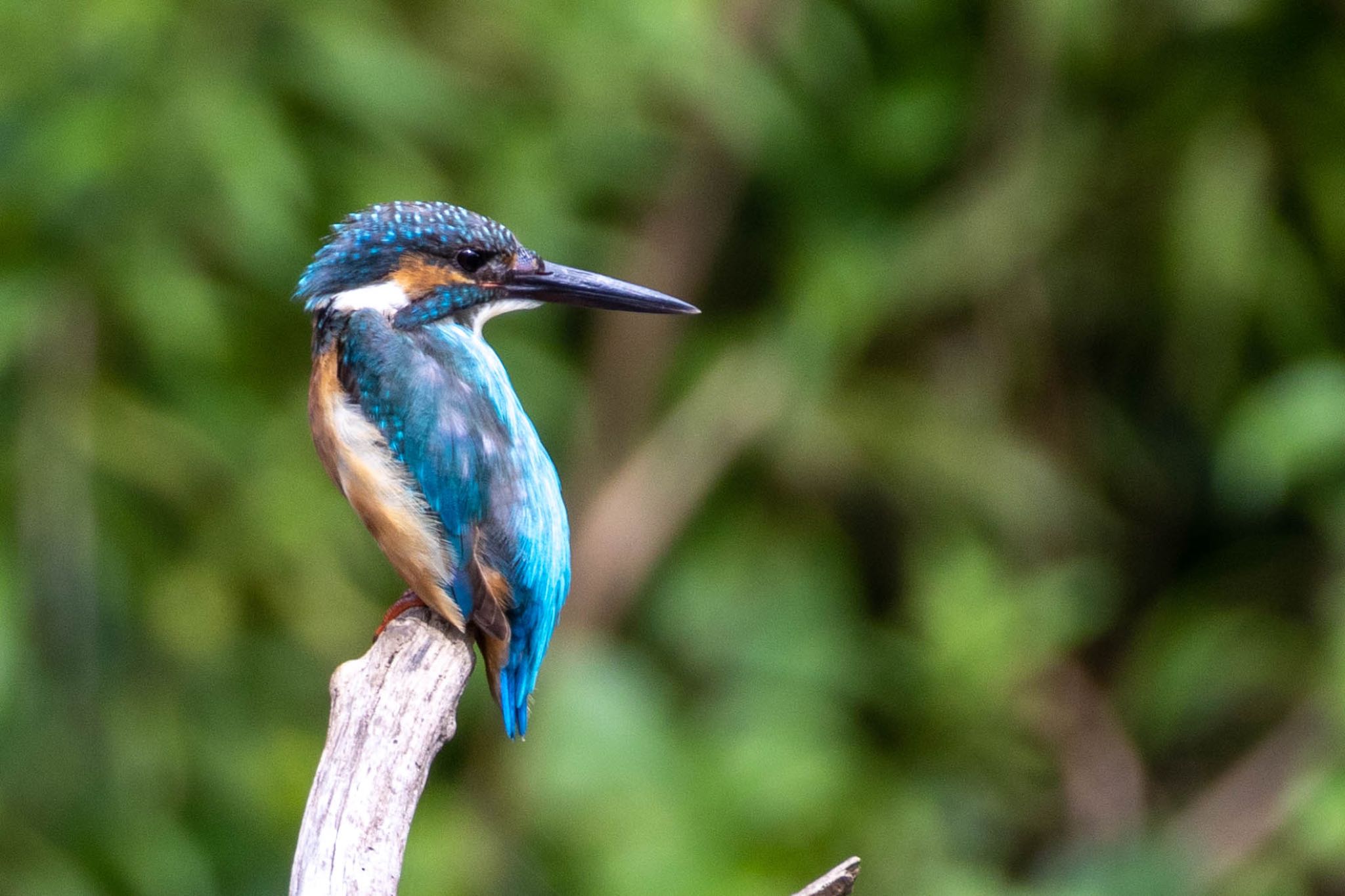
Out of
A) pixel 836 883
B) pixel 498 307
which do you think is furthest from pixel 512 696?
pixel 836 883

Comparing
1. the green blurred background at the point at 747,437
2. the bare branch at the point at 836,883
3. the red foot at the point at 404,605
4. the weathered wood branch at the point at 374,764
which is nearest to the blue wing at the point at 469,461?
the red foot at the point at 404,605

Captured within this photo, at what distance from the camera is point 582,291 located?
8.47ft

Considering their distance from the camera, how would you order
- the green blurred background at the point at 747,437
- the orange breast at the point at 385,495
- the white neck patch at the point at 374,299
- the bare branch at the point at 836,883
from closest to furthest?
the bare branch at the point at 836,883
the orange breast at the point at 385,495
the white neck patch at the point at 374,299
the green blurred background at the point at 747,437

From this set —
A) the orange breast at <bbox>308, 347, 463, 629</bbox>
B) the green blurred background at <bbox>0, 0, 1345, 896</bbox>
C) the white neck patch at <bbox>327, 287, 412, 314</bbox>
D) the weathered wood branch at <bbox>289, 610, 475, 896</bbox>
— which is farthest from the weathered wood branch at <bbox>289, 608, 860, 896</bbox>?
the green blurred background at <bbox>0, 0, 1345, 896</bbox>

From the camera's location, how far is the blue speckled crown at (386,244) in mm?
2502

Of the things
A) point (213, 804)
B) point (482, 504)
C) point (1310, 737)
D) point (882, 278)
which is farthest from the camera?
point (882, 278)

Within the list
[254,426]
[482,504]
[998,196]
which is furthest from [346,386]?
[998,196]

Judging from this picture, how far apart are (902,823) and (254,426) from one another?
5.20ft

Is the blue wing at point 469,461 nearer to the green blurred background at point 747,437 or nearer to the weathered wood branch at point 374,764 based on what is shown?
the weathered wood branch at point 374,764

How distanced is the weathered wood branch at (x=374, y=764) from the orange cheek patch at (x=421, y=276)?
58 cm

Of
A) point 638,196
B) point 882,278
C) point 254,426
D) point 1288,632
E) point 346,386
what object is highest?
point 638,196

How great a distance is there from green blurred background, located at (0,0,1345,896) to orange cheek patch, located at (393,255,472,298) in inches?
37.0

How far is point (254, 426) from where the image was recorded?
11.7 ft

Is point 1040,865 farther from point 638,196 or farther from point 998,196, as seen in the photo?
point 638,196
